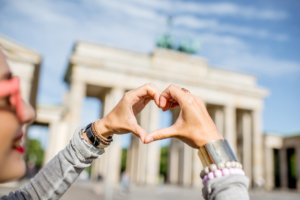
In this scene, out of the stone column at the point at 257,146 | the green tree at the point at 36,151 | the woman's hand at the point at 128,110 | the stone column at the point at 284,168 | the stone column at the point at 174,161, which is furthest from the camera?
the green tree at the point at 36,151

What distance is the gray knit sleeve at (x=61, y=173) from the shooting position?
236 cm

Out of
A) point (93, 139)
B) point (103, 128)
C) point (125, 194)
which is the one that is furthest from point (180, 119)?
point (125, 194)

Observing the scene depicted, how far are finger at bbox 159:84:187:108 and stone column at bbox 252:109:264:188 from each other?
47.4 m

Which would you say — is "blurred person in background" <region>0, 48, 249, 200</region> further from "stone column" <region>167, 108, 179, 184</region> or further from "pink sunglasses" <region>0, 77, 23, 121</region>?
"stone column" <region>167, 108, 179, 184</region>

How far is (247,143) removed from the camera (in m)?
47.8

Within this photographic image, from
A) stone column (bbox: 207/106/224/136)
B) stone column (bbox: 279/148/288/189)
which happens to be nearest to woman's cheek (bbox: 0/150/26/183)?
stone column (bbox: 207/106/224/136)

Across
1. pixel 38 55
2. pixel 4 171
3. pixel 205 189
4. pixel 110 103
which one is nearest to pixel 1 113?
pixel 4 171

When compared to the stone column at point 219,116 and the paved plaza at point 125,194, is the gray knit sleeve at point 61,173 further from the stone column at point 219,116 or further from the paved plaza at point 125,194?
the stone column at point 219,116

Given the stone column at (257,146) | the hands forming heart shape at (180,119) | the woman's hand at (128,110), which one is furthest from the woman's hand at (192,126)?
the stone column at (257,146)

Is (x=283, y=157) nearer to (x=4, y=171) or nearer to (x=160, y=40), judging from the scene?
(x=160, y=40)

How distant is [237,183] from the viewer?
1.58 m

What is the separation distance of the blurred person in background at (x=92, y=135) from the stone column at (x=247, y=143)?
48.1 m

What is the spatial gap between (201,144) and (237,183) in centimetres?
30

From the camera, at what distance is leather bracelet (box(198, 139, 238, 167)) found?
1.70m
